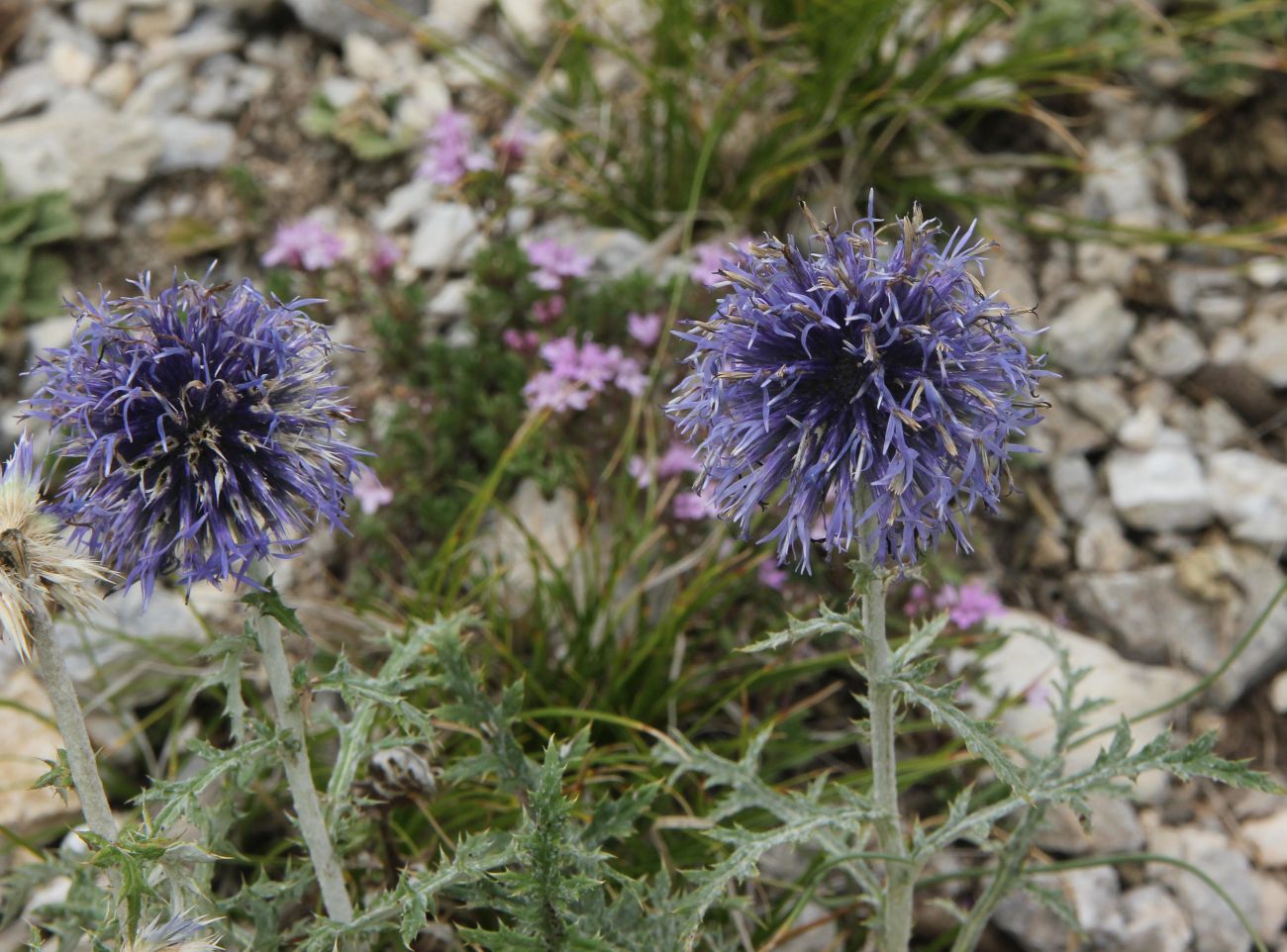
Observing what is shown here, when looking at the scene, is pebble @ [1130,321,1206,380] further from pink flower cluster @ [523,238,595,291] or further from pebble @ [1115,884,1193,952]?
pink flower cluster @ [523,238,595,291]

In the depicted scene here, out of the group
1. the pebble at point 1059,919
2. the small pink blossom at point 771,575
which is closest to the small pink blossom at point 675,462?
the small pink blossom at point 771,575

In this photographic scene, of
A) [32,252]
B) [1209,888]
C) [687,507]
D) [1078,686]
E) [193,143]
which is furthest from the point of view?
[193,143]

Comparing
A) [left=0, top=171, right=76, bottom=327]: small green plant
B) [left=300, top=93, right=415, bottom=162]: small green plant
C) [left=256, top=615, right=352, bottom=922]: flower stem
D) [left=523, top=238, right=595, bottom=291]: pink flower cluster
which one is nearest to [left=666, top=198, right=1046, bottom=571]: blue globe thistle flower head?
[left=256, top=615, right=352, bottom=922]: flower stem

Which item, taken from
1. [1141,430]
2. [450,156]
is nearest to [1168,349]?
[1141,430]

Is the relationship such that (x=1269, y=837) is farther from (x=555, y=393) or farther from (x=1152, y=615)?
(x=555, y=393)

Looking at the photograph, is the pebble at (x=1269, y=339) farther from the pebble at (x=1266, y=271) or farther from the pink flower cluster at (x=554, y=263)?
the pink flower cluster at (x=554, y=263)

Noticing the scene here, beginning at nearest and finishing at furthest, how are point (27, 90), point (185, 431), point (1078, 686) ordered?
1. point (185, 431)
2. point (1078, 686)
3. point (27, 90)

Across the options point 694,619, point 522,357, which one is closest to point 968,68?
point 522,357

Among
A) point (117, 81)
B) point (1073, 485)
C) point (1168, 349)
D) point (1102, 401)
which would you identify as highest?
point (117, 81)
